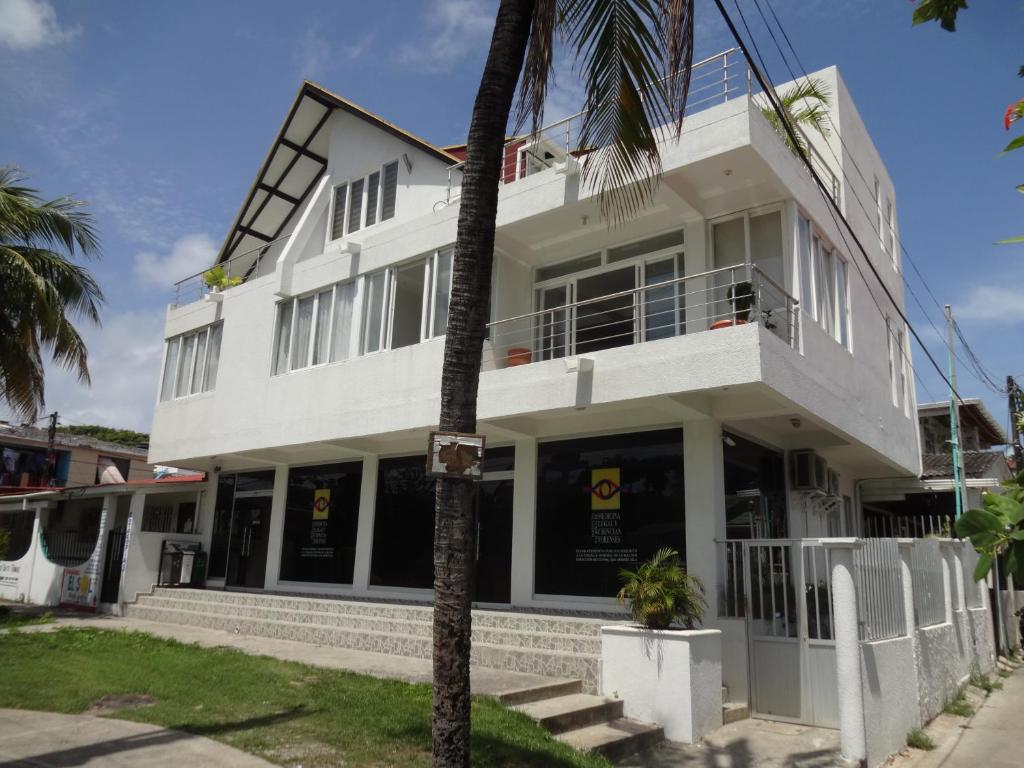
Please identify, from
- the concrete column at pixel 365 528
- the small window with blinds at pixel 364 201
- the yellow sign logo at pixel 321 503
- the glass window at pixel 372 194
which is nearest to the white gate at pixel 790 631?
the concrete column at pixel 365 528

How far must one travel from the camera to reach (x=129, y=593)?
1695 centimetres

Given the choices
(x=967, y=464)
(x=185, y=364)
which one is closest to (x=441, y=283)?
(x=185, y=364)

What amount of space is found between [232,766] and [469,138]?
16.4ft

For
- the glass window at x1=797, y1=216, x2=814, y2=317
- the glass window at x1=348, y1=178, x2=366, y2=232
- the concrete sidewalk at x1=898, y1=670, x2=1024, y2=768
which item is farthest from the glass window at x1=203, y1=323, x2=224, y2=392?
the concrete sidewalk at x1=898, y1=670, x2=1024, y2=768

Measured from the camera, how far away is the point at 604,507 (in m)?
12.1

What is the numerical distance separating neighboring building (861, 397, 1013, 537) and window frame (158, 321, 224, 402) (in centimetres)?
1525

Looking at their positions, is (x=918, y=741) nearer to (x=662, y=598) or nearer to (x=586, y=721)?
(x=662, y=598)

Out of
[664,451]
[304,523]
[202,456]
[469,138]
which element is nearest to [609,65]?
[469,138]

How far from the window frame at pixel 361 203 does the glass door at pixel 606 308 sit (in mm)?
5888

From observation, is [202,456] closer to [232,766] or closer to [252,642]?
[252,642]

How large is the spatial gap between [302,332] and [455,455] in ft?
39.0

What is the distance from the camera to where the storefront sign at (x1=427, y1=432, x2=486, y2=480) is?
5.14 metres

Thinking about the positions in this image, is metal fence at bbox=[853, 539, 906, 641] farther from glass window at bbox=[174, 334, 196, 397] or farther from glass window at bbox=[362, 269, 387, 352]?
glass window at bbox=[174, 334, 196, 397]

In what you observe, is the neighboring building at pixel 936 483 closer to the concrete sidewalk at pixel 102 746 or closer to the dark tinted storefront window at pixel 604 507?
the dark tinted storefront window at pixel 604 507
